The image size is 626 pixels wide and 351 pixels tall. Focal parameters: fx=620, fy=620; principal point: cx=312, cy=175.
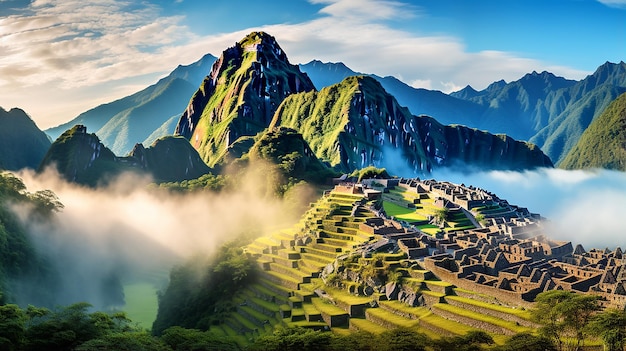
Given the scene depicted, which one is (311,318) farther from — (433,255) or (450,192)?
(450,192)

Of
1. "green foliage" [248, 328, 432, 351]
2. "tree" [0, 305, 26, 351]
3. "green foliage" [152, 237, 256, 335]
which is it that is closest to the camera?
"tree" [0, 305, 26, 351]

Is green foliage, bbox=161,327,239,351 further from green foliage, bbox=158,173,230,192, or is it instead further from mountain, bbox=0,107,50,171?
mountain, bbox=0,107,50,171

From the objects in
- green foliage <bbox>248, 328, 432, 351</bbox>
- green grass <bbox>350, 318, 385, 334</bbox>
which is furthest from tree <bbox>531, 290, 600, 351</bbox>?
green grass <bbox>350, 318, 385, 334</bbox>

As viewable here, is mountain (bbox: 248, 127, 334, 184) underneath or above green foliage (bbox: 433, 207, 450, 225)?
above

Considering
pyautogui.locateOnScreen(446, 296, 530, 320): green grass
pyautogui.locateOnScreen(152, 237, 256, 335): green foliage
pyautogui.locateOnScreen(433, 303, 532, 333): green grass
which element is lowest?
pyautogui.locateOnScreen(152, 237, 256, 335): green foliage

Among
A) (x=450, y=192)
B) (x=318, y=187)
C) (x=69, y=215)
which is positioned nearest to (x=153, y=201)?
(x=69, y=215)

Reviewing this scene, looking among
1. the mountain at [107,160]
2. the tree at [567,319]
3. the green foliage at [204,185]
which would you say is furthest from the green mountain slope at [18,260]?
the tree at [567,319]

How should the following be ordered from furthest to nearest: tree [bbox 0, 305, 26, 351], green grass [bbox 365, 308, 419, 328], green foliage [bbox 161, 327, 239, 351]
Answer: green grass [bbox 365, 308, 419, 328] < green foliage [bbox 161, 327, 239, 351] < tree [bbox 0, 305, 26, 351]

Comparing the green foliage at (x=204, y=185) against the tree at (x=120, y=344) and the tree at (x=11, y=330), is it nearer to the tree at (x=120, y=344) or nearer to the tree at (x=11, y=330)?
the tree at (x=11, y=330)
